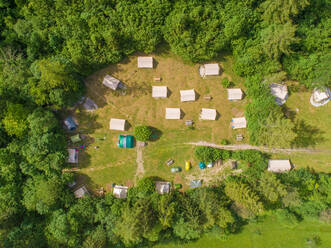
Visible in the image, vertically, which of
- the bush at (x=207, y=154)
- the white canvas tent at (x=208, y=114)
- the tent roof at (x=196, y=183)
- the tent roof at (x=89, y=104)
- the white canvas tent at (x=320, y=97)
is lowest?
the tent roof at (x=196, y=183)

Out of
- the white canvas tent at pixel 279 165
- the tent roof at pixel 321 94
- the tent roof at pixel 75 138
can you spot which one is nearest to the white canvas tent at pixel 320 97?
the tent roof at pixel 321 94

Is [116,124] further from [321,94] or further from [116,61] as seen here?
[321,94]

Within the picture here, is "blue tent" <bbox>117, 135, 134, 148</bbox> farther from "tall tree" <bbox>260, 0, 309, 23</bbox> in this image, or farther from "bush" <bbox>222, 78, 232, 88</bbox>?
"tall tree" <bbox>260, 0, 309, 23</bbox>

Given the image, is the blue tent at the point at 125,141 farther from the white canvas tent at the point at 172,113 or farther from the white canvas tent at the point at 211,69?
the white canvas tent at the point at 211,69

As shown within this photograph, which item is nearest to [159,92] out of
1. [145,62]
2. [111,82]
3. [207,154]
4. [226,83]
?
[145,62]

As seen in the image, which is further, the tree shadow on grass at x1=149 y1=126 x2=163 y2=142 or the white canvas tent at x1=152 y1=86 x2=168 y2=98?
the tree shadow on grass at x1=149 y1=126 x2=163 y2=142

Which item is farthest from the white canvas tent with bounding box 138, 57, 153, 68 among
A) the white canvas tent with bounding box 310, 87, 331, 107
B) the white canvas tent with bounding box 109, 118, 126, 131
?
the white canvas tent with bounding box 310, 87, 331, 107
